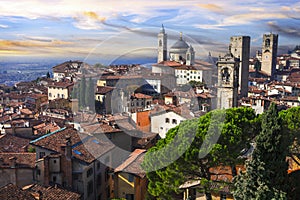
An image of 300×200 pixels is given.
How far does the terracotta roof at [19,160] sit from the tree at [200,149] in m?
3.44

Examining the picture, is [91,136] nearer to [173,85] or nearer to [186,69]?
[173,85]

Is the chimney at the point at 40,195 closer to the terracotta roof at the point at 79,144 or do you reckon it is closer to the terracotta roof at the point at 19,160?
the terracotta roof at the point at 19,160

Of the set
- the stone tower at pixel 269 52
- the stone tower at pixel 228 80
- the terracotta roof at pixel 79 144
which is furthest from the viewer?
the stone tower at pixel 269 52

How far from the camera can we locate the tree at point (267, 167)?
5559mm

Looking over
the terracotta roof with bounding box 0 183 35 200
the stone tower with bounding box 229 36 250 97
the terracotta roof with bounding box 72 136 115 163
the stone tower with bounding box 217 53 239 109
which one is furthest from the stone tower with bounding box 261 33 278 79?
the terracotta roof with bounding box 0 183 35 200

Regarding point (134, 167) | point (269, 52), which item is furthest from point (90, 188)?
point (269, 52)

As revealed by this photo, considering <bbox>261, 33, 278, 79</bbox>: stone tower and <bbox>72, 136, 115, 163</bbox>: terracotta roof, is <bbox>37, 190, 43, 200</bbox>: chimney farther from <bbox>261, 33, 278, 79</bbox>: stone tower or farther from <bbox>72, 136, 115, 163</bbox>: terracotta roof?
<bbox>261, 33, 278, 79</bbox>: stone tower

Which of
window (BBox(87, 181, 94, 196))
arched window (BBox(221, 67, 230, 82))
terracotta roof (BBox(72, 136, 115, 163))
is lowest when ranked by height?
window (BBox(87, 181, 94, 196))

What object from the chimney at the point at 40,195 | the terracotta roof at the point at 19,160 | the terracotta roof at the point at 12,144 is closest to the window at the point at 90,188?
the terracotta roof at the point at 19,160

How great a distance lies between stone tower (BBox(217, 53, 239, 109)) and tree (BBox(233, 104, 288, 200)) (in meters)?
9.34

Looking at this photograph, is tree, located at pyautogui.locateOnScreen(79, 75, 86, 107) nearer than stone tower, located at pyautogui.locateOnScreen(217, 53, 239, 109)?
No

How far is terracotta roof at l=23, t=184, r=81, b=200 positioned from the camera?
736cm

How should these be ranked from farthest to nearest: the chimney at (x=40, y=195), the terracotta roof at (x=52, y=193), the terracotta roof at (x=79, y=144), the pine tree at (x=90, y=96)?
the pine tree at (x=90, y=96)
the terracotta roof at (x=79, y=144)
the terracotta roof at (x=52, y=193)
the chimney at (x=40, y=195)

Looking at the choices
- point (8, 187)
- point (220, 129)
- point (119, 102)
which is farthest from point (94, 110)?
point (220, 129)
